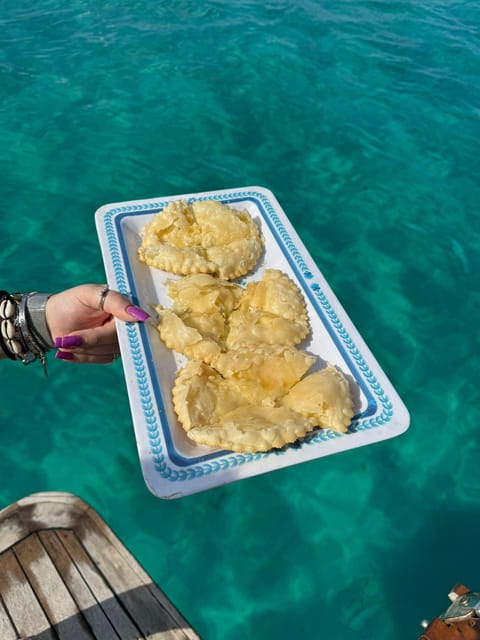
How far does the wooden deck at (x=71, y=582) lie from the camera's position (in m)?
2.59

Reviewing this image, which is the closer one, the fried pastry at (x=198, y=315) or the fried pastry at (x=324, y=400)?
the fried pastry at (x=324, y=400)

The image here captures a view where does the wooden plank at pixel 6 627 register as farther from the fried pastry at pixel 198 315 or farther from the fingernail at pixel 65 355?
the fried pastry at pixel 198 315

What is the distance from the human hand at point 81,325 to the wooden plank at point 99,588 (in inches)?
45.1

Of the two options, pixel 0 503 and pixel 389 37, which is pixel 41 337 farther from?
pixel 389 37

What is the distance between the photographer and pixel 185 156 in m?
7.52

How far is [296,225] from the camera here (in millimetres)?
6727

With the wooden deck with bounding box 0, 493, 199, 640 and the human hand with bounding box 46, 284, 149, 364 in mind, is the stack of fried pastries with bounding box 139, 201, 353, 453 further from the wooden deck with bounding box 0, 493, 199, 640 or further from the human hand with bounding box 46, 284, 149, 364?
the wooden deck with bounding box 0, 493, 199, 640

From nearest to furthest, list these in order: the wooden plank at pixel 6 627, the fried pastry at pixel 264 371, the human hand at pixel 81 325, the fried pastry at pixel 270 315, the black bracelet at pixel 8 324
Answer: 1. the wooden plank at pixel 6 627
2. the fried pastry at pixel 264 371
3. the fried pastry at pixel 270 315
4. the human hand at pixel 81 325
5. the black bracelet at pixel 8 324

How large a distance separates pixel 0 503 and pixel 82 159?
4.85 metres

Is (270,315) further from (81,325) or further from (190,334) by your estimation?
(81,325)

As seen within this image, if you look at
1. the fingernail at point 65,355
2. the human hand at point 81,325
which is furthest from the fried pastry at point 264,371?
the fingernail at point 65,355

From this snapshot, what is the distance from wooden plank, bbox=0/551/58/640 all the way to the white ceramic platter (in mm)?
1071

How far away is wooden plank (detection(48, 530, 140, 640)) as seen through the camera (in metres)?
2.60

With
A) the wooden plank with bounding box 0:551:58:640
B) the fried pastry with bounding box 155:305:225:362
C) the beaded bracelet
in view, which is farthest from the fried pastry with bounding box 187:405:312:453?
the beaded bracelet
